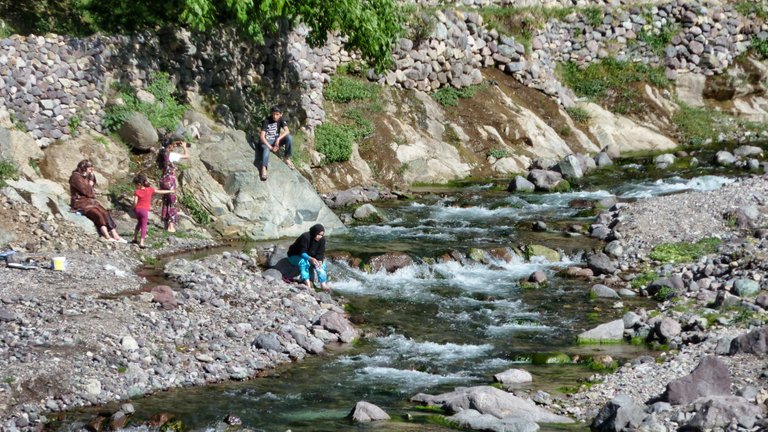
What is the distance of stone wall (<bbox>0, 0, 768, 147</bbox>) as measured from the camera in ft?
78.5

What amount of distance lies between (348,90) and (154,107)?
8.84 metres

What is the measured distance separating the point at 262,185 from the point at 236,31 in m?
5.43

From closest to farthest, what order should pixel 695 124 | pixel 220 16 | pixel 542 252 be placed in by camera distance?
pixel 542 252 < pixel 220 16 < pixel 695 124

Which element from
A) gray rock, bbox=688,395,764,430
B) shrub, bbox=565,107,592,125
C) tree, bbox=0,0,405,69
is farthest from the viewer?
shrub, bbox=565,107,592,125

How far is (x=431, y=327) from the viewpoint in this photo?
18547 millimetres

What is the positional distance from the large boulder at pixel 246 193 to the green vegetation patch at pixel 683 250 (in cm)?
730

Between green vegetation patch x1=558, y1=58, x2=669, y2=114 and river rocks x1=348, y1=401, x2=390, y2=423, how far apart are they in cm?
2737

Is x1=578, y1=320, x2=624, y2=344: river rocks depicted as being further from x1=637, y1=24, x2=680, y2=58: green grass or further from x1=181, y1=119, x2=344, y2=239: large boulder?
x1=637, y1=24, x2=680, y2=58: green grass

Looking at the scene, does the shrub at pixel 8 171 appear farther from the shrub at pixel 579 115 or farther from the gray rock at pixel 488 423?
the shrub at pixel 579 115

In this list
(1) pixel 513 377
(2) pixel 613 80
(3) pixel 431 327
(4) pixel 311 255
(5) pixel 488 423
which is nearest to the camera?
(5) pixel 488 423

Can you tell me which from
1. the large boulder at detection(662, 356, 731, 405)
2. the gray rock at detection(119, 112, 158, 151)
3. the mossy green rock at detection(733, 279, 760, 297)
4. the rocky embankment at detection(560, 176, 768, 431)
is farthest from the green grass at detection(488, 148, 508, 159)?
the large boulder at detection(662, 356, 731, 405)

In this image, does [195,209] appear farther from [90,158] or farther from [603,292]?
A: [603,292]

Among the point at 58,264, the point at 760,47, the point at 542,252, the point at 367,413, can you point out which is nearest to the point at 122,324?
the point at 58,264


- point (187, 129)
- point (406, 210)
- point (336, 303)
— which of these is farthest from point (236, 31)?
point (336, 303)
